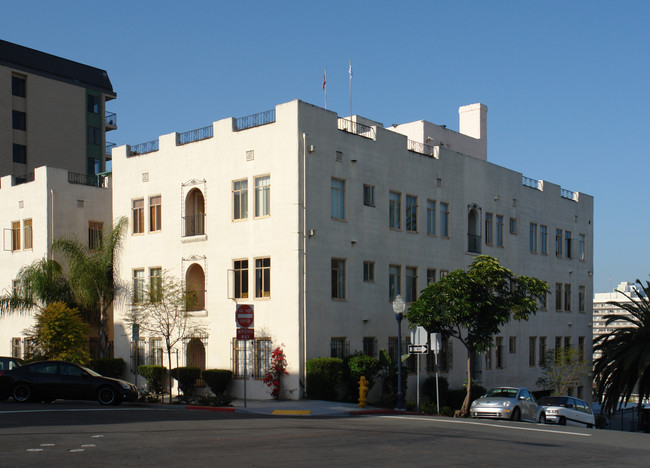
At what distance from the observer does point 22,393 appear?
2548 centimetres

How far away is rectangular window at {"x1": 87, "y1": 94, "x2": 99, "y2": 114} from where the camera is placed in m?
68.1

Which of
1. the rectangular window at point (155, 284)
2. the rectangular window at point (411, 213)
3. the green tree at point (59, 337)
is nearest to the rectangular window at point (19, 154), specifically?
the rectangular window at point (155, 284)

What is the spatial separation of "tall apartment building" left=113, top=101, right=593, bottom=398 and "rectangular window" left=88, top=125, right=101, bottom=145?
101 ft

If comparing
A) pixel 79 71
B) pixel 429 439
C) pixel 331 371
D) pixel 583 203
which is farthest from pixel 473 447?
pixel 79 71

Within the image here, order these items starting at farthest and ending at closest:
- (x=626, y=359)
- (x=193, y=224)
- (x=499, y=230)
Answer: (x=499, y=230), (x=626, y=359), (x=193, y=224)

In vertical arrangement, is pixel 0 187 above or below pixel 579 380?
above

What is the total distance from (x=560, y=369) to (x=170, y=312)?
2508cm

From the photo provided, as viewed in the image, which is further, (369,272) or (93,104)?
(93,104)

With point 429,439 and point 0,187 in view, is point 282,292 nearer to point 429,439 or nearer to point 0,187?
point 429,439

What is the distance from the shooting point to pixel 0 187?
44938 millimetres

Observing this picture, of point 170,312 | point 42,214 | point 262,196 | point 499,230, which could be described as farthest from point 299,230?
point 499,230

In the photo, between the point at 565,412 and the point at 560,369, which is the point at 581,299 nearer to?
the point at 560,369

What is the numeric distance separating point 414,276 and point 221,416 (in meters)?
16.5

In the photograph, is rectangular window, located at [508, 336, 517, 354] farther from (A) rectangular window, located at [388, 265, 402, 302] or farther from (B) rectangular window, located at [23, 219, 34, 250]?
(B) rectangular window, located at [23, 219, 34, 250]
